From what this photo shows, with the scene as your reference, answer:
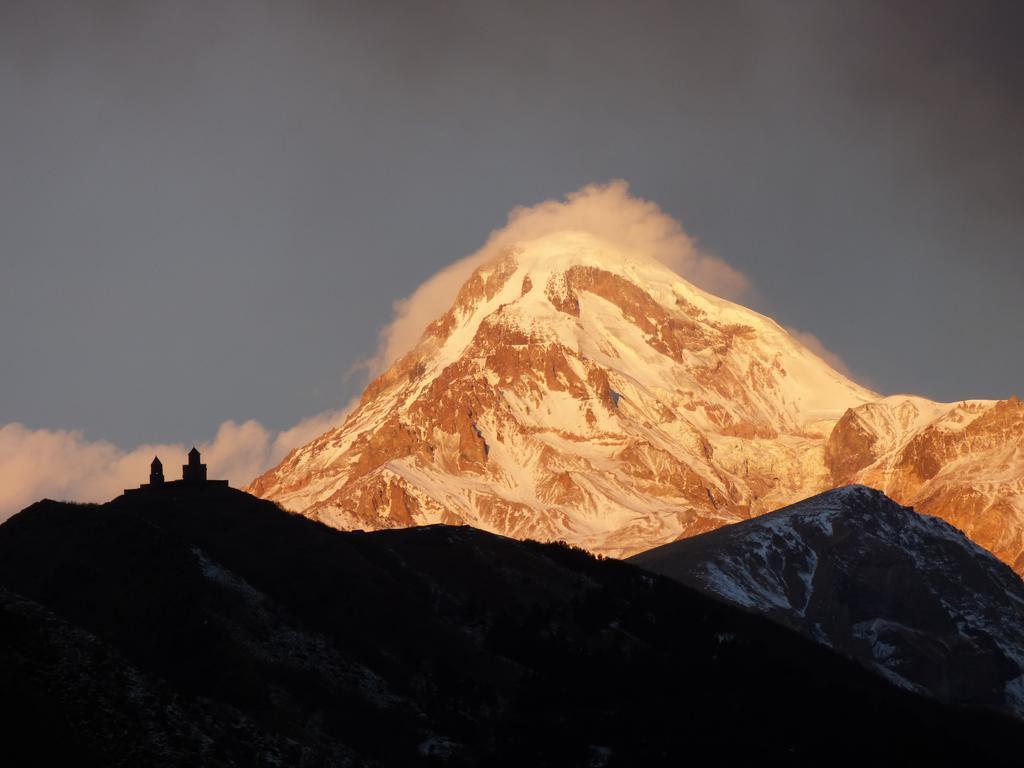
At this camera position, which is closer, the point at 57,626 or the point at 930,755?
the point at 57,626

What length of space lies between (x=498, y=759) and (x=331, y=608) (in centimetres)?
2566

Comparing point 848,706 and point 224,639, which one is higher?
point 848,706

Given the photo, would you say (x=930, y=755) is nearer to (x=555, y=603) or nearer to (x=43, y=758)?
(x=555, y=603)

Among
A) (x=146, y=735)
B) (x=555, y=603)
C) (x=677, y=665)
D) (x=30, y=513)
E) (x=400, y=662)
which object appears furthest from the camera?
(x=555, y=603)

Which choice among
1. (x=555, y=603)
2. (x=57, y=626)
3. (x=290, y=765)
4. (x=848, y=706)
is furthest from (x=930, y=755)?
(x=57, y=626)

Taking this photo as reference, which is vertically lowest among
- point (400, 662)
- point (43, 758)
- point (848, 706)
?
point (43, 758)

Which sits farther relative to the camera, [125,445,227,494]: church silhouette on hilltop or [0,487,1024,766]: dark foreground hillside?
[125,445,227,494]: church silhouette on hilltop

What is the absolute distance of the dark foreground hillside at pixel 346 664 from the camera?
10931cm

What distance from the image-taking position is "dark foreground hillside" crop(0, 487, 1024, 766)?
10931 cm

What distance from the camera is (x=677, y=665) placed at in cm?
17875

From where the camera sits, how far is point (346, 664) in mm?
149625

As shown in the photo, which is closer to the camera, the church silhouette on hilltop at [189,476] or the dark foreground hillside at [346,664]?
the dark foreground hillside at [346,664]

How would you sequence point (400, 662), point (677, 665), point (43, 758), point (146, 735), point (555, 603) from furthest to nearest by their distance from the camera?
1. point (555, 603)
2. point (677, 665)
3. point (400, 662)
4. point (146, 735)
5. point (43, 758)

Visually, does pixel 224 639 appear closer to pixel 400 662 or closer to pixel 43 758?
pixel 400 662
